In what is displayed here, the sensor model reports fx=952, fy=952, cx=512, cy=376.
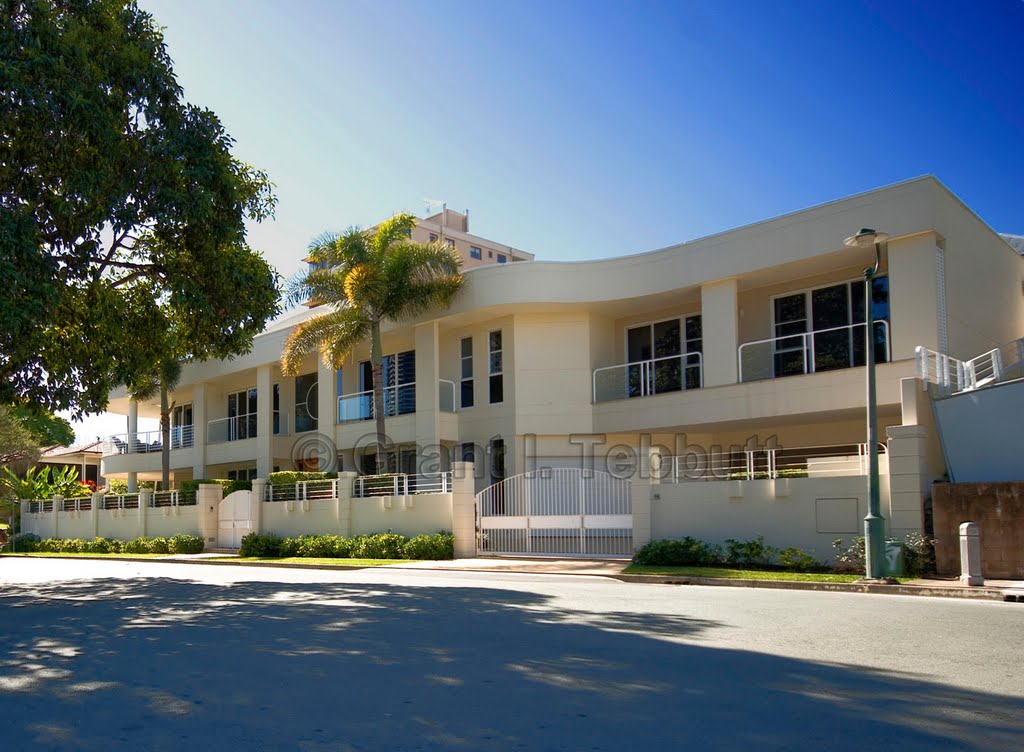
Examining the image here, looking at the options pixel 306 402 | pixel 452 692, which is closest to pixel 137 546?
pixel 306 402

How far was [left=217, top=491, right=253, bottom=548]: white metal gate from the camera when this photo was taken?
30828mm

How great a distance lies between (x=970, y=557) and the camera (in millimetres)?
14859

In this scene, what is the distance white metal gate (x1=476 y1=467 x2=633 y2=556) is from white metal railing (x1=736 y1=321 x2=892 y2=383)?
16.1 feet

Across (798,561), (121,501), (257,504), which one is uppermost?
(257,504)

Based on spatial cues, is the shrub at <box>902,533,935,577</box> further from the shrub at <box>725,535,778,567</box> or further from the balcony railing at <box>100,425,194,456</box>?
the balcony railing at <box>100,425,194,456</box>

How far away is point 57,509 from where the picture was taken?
41.0 metres

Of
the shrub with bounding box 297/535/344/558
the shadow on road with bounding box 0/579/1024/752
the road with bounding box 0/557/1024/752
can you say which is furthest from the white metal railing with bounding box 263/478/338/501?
the shadow on road with bounding box 0/579/1024/752

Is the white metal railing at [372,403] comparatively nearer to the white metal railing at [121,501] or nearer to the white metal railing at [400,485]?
the white metal railing at [400,485]

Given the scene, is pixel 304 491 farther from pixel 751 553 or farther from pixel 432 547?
pixel 751 553

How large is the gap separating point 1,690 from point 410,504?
18133 millimetres

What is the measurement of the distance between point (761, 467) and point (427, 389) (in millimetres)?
11662

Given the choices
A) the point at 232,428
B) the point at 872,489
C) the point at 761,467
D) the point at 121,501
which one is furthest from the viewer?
the point at 232,428

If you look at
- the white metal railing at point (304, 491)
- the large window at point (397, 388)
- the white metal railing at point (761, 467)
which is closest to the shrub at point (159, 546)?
the white metal railing at point (304, 491)

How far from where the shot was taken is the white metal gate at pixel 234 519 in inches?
1214
